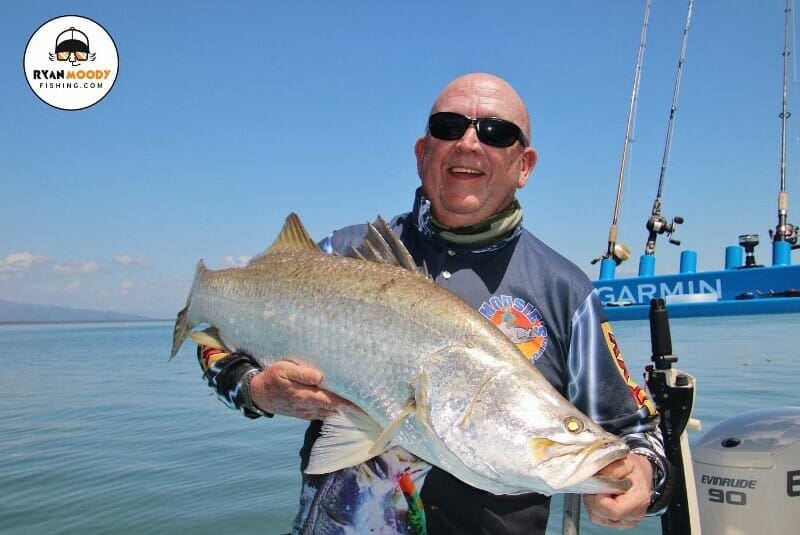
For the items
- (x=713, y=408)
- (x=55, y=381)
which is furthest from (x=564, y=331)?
(x=55, y=381)

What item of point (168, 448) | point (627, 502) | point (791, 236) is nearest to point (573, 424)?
point (627, 502)

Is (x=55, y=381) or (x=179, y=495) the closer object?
(x=179, y=495)

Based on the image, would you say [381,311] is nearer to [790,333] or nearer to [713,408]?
[713,408]

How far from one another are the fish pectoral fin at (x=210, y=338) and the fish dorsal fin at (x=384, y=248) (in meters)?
0.79

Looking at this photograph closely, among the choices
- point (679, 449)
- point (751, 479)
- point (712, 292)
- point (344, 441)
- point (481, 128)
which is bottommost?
point (712, 292)

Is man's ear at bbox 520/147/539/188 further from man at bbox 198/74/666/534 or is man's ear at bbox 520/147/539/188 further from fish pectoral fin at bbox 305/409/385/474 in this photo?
fish pectoral fin at bbox 305/409/385/474

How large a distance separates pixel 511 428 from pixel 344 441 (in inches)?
24.1

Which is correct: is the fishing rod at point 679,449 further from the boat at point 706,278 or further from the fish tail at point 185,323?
the boat at point 706,278

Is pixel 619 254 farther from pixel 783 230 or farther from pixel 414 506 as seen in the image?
pixel 414 506

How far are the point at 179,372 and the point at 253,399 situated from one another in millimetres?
18026

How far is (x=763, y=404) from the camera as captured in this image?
8.75 metres

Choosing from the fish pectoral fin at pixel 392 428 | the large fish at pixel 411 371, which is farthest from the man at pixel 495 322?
the fish pectoral fin at pixel 392 428

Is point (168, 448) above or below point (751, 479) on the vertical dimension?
below

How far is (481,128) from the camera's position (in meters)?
2.68
